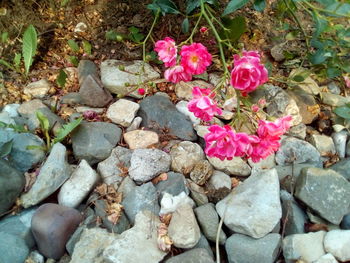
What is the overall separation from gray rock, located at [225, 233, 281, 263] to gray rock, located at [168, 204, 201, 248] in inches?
5.3

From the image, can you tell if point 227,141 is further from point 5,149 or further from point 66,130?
point 5,149

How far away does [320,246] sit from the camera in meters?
1.54

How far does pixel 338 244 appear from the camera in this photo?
1.51 metres

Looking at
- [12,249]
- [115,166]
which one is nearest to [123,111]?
[115,166]

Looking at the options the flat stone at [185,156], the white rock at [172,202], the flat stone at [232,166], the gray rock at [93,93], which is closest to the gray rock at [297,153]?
the flat stone at [232,166]

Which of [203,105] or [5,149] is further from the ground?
[203,105]

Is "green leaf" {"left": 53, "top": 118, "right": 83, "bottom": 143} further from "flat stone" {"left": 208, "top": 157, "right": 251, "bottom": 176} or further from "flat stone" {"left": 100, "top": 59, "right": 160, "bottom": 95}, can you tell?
"flat stone" {"left": 208, "top": 157, "right": 251, "bottom": 176}

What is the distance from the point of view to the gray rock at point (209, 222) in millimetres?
1579

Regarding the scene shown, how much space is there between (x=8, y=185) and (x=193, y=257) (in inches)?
30.3

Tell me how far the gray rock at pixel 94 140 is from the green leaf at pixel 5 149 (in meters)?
0.26

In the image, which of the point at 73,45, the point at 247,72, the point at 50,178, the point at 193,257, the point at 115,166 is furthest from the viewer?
the point at 73,45

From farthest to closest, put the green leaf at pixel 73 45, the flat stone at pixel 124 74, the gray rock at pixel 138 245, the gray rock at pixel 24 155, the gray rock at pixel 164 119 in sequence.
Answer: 1. the green leaf at pixel 73 45
2. the flat stone at pixel 124 74
3. the gray rock at pixel 164 119
4. the gray rock at pixel 24 155
5. the gray rock at pixel 138 245

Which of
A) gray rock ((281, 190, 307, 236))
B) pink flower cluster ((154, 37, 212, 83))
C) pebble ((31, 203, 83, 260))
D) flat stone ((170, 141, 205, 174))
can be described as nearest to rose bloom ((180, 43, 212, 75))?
pink flower cluster ((154, 37, 212, 83))

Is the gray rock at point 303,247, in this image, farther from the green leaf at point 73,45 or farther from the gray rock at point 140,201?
the green leaf at point 73,45
